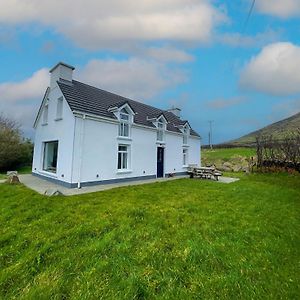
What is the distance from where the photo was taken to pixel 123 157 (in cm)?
1680

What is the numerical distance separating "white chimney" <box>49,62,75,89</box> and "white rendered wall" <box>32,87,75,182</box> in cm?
75

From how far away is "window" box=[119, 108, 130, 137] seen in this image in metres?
16.4

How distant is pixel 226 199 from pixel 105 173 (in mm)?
7862

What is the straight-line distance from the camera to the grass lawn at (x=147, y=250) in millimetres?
4363

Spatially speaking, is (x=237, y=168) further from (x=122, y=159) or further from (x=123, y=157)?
(x=122, y=159)

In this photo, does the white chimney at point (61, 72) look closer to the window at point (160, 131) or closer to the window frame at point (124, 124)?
the window frame at point (124, 124)

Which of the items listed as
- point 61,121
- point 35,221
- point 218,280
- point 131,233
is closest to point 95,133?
point 61,121

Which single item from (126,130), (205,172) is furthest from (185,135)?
(126,130)

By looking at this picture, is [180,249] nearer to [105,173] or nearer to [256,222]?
[256,222]

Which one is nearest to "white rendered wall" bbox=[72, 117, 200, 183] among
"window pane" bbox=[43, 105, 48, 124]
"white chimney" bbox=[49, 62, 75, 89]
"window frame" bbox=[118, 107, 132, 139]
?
"window frame" bbox=[118, 107, 132, 139]

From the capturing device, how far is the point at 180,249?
5629mm

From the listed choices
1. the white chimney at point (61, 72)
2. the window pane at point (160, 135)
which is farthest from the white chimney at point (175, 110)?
the white chimney at point (61, 72)

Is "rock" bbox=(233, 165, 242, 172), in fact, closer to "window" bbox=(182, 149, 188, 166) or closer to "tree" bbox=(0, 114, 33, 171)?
"window" bbox=(182, 149, 188, 166)

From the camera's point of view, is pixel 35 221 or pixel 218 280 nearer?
pixel 218 280
